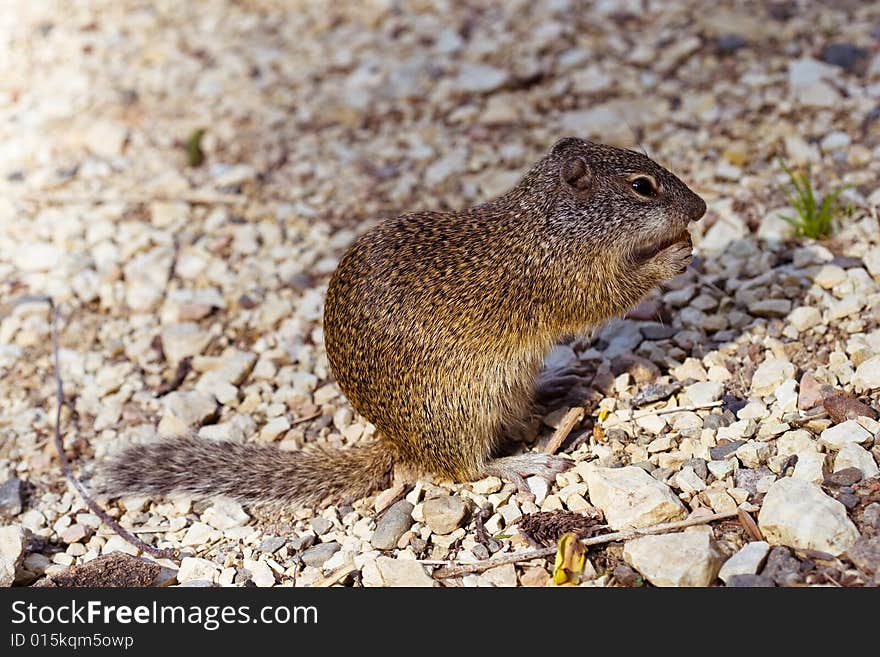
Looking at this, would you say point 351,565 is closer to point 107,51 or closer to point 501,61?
point 501,61

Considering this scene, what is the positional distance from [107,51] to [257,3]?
122 centimetres

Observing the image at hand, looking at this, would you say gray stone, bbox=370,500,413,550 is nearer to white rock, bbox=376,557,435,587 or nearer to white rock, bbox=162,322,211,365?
white rock, bbox=376,557,435,587

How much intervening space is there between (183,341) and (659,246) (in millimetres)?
2525

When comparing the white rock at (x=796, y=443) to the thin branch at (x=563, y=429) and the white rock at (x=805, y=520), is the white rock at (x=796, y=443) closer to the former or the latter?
the white rock at (x=805, y=520)

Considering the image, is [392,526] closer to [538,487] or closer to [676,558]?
[538,487]

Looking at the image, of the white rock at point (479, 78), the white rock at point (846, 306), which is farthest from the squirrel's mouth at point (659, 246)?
the white rock at point (479, 78)

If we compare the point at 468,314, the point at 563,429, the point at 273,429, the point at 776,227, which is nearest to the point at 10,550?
the point at 273,429

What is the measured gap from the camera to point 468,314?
3896mm

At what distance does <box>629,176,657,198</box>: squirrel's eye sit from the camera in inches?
155

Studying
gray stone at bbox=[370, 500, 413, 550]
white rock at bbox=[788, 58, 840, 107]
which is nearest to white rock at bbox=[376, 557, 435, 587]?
gray stone at bbox=[370, 500, 413, 550]

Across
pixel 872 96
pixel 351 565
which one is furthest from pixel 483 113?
pixel 351 565

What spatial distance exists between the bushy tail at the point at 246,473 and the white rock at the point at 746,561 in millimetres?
1514

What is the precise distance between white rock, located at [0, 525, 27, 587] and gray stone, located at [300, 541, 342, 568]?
3.60ft

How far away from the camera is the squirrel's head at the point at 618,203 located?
3.95m
